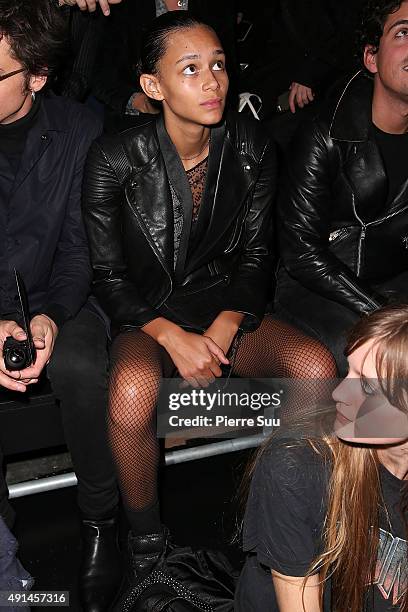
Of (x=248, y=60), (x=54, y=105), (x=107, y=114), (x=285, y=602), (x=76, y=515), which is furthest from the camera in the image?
(x=248, y=60)

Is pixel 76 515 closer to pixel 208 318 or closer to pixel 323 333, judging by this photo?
pixel 208 318

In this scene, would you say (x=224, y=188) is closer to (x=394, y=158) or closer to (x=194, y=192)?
(x=194, y=192)

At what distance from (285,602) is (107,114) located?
6.77 ft

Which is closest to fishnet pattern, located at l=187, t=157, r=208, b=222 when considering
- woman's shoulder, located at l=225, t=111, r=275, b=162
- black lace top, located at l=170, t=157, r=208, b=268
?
black lace top, located at l=170, t=157, r=208, b=268

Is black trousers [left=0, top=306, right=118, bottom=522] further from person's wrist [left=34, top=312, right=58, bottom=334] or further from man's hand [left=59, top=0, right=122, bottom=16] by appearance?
man's hand [left=59, top=0, right=122, bottom=16]

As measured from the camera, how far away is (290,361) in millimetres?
2430

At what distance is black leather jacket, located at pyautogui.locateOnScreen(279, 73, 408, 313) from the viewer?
2641 millimetres

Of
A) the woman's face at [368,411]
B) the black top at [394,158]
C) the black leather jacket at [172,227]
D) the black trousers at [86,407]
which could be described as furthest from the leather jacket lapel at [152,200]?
the woman's face at [368,411]

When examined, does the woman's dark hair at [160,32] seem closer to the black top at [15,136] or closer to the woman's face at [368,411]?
the black top at [15,136]

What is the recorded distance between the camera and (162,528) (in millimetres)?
2416

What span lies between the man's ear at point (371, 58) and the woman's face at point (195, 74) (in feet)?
1.83

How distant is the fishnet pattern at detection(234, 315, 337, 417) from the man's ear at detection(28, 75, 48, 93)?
3.35 feet

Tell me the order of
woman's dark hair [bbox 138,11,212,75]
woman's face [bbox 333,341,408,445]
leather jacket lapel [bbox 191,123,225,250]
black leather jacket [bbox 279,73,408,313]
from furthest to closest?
black leather jacket [bbox 279,73,408,313], leather jacket lapel [bbox 191,123,225,250], woman's dark hair [bbox 138,11,212,75], woman's face [bbox 333,341,408,445]

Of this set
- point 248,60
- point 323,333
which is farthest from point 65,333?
point 248,60
